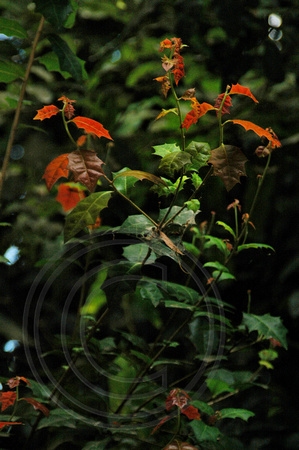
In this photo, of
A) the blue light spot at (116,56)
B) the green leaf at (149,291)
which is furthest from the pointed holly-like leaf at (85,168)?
the blue light spot at (116,56)

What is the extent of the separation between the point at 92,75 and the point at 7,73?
0.58 meters

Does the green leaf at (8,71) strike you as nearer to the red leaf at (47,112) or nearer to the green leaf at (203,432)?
the red leaf at (47,112)

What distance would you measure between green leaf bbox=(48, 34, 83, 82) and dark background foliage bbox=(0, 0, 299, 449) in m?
0.20

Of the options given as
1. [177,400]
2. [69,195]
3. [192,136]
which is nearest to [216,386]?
[177,400]

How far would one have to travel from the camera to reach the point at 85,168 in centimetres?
54

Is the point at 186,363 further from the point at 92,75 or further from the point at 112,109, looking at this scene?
the point at 92,75

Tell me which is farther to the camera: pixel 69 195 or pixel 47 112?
pixel 69 195

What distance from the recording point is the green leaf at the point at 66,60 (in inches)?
35.1

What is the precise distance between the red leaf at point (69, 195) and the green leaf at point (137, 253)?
0.99 feet

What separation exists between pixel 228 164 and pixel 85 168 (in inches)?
6.9

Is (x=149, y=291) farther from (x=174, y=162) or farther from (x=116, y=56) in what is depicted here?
(x=116, y=56)

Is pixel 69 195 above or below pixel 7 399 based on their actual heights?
above

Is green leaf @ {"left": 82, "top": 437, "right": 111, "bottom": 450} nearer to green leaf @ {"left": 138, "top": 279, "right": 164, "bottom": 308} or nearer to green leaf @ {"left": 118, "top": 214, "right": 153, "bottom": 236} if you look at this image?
green leaf @ {"left": 138, "top": 279, "right": 164, "bottom": 308}

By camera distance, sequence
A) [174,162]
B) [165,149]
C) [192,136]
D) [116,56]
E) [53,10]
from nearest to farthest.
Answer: [174,162]
[165,149]
[53,10]
[192,136]
[116,56]
